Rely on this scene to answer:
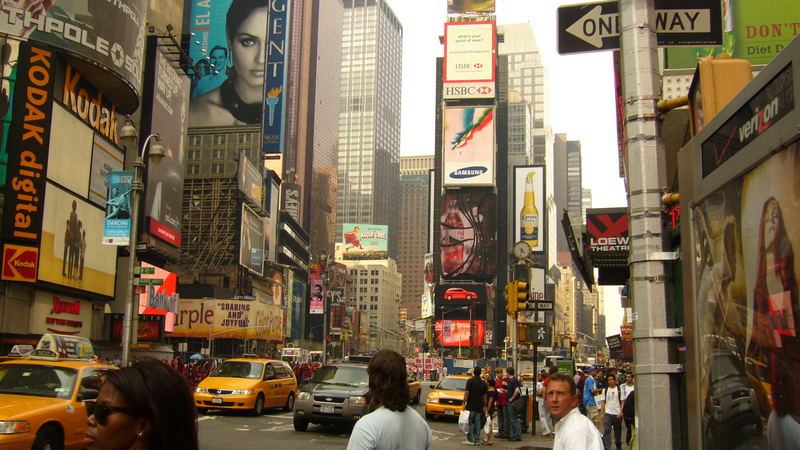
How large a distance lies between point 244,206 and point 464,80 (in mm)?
45661

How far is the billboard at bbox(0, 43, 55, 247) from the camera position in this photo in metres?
34.0

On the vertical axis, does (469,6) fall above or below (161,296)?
above

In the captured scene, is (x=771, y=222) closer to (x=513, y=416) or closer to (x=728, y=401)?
(x=728, y=401)

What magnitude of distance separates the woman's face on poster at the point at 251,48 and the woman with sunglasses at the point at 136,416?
106 metres

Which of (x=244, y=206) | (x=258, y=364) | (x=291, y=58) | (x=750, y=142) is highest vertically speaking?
(x=291, y=58)

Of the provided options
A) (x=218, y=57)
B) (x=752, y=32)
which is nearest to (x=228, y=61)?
(x=218, y=57)

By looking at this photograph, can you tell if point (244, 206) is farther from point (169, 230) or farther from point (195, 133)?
point (169, 230)

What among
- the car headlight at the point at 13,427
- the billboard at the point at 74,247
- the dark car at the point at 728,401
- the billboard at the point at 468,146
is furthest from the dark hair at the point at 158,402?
the billboard at the point at 468,146

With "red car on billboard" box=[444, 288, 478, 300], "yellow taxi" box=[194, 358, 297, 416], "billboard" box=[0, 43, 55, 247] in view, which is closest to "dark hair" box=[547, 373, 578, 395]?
"yellow taxi" box=[194, 358, 297, 416]

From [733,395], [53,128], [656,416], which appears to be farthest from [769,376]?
[53,128]

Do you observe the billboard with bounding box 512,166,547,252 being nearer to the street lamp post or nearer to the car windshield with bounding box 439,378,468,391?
the car windshield with bounding box 439,378,468,391

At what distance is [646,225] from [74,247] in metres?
38.0

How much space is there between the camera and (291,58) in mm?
184375

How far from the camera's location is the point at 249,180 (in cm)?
9862
